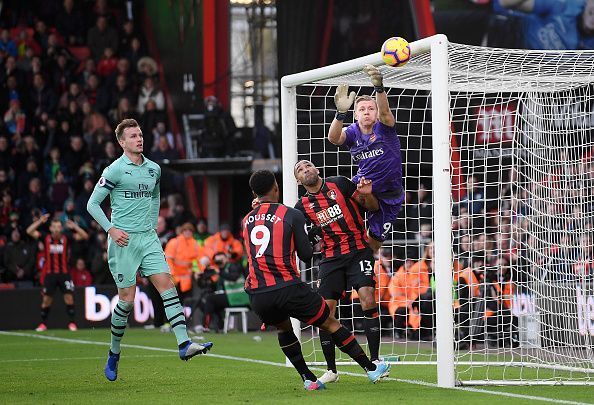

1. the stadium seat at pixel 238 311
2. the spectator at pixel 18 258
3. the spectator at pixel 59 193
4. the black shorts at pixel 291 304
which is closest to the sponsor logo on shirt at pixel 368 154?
the black shorts at pixel 291 304

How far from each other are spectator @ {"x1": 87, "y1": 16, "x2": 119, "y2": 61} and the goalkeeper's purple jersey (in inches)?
682

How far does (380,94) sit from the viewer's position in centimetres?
978

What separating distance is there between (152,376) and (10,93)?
642 inches

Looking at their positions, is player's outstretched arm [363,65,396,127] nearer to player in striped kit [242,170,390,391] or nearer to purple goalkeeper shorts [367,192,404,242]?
purple goalkeeper shorts [367,192,404,242]

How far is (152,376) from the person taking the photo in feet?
35.7

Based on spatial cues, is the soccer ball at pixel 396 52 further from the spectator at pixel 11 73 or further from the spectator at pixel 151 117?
the spectator at pixel 11 73

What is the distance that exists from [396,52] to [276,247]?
6.69 feet

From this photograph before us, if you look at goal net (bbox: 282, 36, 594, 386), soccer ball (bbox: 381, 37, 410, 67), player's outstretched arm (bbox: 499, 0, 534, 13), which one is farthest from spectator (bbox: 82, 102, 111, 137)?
soccer ball (bbox: 381, 37, 410, 67)

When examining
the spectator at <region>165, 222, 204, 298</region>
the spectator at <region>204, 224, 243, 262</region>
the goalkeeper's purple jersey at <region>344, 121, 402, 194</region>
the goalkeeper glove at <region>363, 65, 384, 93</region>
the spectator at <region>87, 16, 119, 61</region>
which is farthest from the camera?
the spectator at <region>87, 16, 119, 61</region>

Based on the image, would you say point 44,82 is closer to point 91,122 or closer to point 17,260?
point 91,122

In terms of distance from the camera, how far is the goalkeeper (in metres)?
10.4

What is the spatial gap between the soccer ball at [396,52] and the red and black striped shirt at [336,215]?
1.40 m

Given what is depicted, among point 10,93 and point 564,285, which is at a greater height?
point 10,93

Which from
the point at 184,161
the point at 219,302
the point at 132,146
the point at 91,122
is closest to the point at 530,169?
the point at 132,146
